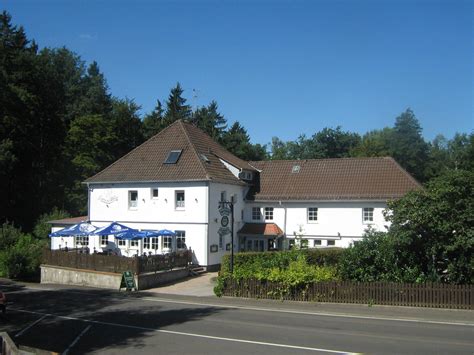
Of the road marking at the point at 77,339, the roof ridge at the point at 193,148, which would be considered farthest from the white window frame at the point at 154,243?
the road marking at the point at 77,339

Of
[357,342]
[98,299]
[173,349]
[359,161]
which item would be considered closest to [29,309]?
[98,299]

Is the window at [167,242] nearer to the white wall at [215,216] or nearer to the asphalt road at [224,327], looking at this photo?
the white wall at [215,216]

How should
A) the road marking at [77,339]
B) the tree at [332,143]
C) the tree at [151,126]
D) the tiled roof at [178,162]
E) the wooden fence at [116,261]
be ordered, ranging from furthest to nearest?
1. the tree at [332,143]
2. the tree at [151,126]
3. the tiled roof at [178,162]
4. the wooden fence at [116,261]
5. the road marking at [77,339]

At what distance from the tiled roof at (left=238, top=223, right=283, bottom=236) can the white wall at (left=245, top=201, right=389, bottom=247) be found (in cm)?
65

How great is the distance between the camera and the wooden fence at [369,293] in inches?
814

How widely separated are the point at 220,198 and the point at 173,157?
4.84m

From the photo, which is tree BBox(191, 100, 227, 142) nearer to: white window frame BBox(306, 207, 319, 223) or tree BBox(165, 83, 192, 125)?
tree BBox(165, 83, 192, 125)

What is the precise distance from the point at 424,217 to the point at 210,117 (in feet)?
216

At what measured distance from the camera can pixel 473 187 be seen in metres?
21.6

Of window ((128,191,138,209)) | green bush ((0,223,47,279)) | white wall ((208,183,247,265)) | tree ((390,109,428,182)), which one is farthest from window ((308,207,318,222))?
tree ((390,109,428,182))

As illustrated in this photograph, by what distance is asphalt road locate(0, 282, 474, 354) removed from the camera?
551 inches

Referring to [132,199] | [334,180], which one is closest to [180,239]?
[132,199]

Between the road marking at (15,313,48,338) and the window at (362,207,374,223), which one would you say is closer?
the road marking at (15,313,48,338)

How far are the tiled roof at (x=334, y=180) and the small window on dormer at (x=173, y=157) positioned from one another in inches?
280
